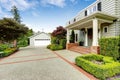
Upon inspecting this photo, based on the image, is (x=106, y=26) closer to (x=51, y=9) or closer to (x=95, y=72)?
(x=95, y=72)

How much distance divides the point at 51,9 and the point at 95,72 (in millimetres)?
17595

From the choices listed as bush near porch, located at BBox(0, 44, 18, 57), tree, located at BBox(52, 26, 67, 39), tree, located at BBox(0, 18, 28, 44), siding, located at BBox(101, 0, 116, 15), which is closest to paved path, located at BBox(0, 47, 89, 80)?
bush near porch, located at BBox(0, 44, 18, 57)

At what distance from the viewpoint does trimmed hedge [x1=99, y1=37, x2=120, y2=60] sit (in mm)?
6090

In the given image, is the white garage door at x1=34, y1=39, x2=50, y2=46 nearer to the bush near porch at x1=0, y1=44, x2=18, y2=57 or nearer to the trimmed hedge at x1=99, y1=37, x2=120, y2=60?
the bush near porch at x1=0, y1=44, x2=18, y2=57

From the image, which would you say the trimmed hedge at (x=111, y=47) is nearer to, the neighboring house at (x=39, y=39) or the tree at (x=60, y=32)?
the tree at (x=60, y=32)

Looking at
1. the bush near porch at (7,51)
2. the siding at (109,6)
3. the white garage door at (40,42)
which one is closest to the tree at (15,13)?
the white garage door at (40,42)

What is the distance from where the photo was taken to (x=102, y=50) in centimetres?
835

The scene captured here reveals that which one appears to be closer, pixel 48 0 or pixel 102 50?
pixel 102 50

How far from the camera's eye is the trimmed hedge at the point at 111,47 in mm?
6090

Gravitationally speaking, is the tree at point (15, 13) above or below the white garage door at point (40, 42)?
above

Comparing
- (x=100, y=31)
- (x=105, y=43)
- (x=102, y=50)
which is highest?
(x=100, y=31)

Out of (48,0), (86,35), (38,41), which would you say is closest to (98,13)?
(86,35)

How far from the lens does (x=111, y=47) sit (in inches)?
271

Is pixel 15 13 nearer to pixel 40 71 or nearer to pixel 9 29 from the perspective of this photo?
pixel 9 29
